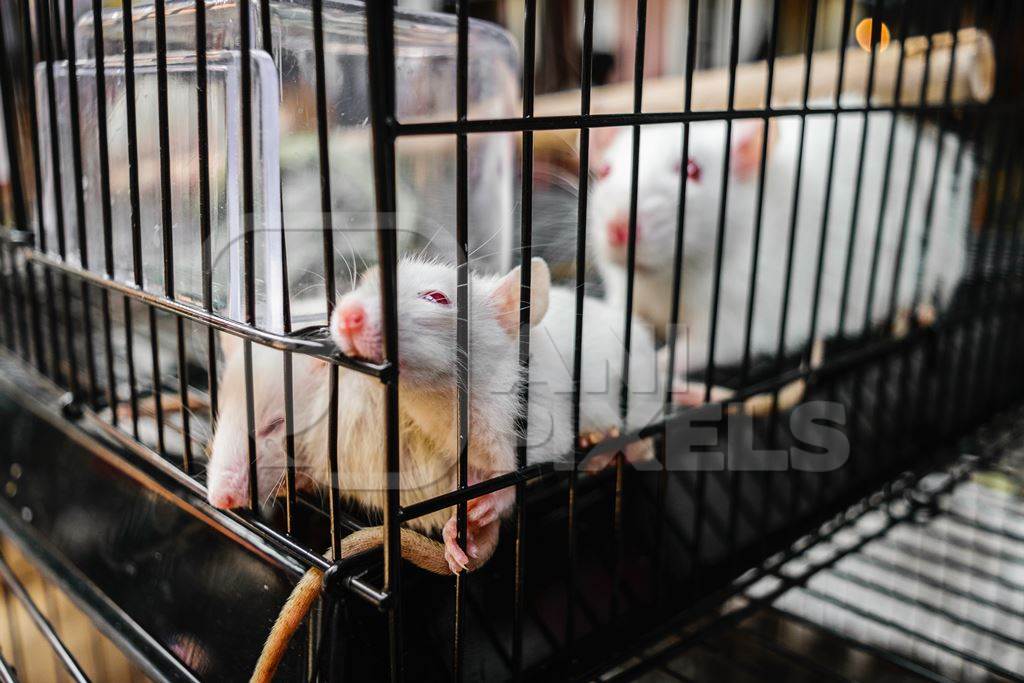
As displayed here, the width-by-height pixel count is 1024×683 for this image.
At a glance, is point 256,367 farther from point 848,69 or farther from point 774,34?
point 848,69

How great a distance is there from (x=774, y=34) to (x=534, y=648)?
50 cm

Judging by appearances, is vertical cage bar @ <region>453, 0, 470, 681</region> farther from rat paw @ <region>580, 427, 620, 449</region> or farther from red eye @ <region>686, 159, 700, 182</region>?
red eye @ <region>686, 159, 700, 182</region>

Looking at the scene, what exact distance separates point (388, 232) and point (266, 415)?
22 cm

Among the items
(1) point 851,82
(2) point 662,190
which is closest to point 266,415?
(2) point 662,190

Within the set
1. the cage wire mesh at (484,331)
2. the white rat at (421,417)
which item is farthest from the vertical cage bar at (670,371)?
the white rat at (421,417)

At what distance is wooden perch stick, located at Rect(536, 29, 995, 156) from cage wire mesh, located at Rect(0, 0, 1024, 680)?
12 millimetres

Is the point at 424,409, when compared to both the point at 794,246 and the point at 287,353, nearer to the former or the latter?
the point at 287,353

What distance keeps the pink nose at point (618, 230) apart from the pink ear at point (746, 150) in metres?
0.20

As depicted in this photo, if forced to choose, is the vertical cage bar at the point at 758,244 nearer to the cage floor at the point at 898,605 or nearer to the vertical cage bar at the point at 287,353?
the cage floor at the point at 898,605

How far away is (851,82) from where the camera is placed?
3.97ft

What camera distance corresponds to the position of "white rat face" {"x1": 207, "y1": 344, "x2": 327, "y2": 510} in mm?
521

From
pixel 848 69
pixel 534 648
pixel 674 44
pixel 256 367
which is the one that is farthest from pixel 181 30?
pixel 674 44

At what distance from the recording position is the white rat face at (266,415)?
1.71 feet

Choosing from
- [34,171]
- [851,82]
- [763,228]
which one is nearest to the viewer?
[34,171]
